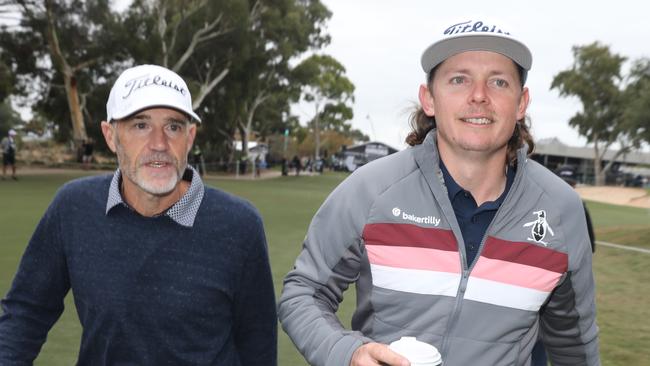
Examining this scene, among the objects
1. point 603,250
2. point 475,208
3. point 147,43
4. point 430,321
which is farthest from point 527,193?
point 147,43

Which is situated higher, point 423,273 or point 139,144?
point 139,144

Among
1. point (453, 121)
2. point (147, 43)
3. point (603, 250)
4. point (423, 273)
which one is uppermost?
point (147, 43)

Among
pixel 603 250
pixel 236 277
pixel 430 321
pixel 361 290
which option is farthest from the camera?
pixel 603 250

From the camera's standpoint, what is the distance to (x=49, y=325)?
8.09ft

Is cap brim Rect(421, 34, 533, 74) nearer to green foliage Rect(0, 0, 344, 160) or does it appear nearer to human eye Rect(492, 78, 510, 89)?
human eye Rect(492, 78, 510, 89)

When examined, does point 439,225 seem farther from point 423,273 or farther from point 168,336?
point 168,336

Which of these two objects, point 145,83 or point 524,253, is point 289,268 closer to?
point 145,83

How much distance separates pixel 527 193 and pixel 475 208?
18 centimetres

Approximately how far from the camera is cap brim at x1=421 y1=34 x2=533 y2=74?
2234 mm

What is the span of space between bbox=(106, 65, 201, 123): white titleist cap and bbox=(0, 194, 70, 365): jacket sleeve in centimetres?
45

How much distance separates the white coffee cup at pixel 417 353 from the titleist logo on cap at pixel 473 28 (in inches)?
44.3

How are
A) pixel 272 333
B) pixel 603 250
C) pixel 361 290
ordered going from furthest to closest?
pixel 603 250, pixel 272 333, pixel 361 290

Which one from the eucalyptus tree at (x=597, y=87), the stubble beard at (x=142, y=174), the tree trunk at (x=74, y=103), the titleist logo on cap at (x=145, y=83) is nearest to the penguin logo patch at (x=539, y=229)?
the stubble beard at (x=142, y=174)

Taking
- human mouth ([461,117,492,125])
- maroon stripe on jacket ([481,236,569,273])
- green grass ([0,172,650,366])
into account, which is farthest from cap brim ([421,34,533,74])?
green grass ([0,172,650,366])
